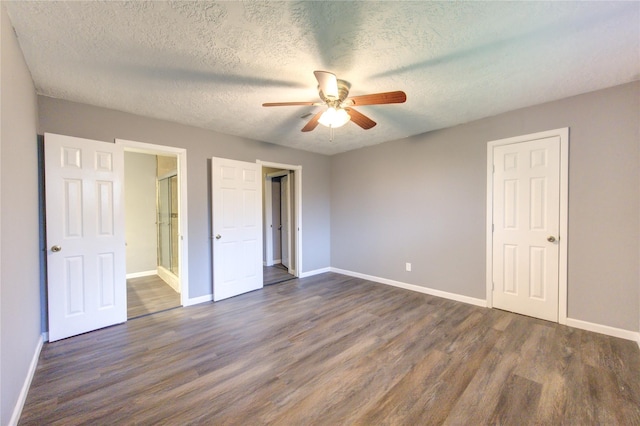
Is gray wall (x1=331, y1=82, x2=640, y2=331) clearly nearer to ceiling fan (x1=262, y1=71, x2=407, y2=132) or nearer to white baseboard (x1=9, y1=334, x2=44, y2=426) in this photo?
ceiling fan (x1=262, y1=71, x2=407, y2=132)

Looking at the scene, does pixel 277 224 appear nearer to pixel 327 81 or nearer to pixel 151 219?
pixel 151 219

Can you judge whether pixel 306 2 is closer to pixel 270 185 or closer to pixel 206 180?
pixel 206 180

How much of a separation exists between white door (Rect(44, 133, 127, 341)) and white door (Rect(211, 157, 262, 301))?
1093 millimetres

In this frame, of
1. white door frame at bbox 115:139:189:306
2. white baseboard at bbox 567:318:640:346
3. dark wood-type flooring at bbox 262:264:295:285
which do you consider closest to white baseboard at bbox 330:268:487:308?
white baseboard at bbox 567:318:640:346

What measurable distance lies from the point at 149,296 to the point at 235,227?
1.68 metres

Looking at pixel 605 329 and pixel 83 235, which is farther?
pixel 83 235

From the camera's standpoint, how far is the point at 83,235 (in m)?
2.65

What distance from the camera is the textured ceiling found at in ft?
5.06

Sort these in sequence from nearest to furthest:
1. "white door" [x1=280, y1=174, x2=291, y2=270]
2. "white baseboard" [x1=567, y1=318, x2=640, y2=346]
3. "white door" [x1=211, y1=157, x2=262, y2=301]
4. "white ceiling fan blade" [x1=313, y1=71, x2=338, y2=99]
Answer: "white ceiling fan blade" [x1=313, y1=71, x2=338, y2=99] → "white baseboard" [x1=567, y1=318, x2=640, y2=346] → "white door" [x1=211, y1=157, x2=262, y2=301] → "white door" [x1=280, y1=174, x2=291, y2=270]

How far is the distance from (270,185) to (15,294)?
15.6 ft

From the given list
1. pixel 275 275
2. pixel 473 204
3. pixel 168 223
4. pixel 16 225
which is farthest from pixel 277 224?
pixel 16 225

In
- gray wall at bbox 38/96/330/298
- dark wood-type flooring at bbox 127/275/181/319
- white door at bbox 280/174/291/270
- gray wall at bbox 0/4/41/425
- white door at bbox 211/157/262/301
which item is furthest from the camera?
white door at bbox 280/174/291/270

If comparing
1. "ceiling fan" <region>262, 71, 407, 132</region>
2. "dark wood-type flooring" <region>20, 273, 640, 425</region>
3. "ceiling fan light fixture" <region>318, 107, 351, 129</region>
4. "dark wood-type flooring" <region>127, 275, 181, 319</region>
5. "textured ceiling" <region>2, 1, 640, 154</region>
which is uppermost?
"textured ceiling" <region>2, 1, 640, 154</region>

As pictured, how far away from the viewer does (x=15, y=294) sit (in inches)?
65.4
